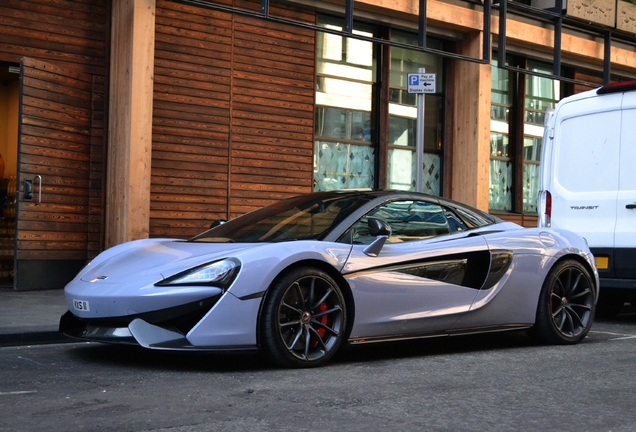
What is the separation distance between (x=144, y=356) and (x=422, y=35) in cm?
879

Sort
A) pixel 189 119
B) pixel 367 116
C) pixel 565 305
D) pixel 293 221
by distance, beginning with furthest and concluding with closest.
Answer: pixel 367 116 < pixel 189 119 < pixel 565 305 < pixel 293 221

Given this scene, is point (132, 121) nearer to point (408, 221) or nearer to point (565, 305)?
point (408, 221)

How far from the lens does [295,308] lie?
6031 millimetres

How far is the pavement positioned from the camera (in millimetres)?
7334

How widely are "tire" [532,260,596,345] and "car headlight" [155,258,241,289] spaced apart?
282 cm

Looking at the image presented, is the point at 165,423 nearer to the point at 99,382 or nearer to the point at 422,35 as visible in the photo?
the point at 99,382

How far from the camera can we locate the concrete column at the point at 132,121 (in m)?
11.4

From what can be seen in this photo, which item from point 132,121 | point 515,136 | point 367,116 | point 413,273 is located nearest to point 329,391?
point 413,273

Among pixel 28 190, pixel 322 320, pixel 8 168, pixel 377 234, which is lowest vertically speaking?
pixel 322 320

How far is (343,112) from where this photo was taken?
47.5ft

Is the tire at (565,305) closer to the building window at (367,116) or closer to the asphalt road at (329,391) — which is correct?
the asphalt road at (329,391)

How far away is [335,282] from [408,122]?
9.56 metres

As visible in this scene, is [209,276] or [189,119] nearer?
[209,276]

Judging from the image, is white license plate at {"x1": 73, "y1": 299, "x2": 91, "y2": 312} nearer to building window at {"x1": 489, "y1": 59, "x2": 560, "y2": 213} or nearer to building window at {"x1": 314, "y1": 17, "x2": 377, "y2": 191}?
building window at {"x1": 314, "y1": 17, "x2": 377, "y2": 191}
